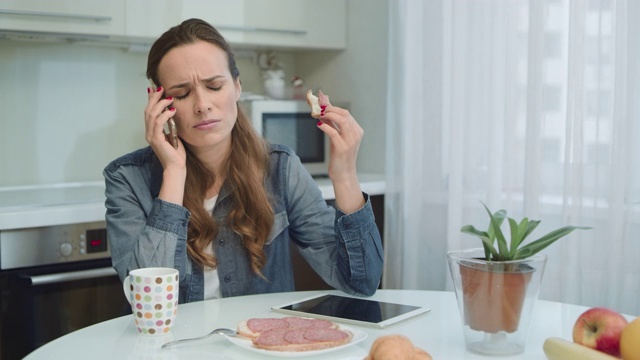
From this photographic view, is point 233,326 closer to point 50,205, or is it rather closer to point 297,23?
point 50,205

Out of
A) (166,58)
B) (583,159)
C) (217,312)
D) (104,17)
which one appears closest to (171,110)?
(166,58)

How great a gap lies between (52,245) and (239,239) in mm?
752

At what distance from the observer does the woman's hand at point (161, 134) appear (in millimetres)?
1744

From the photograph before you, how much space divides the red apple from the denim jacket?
59cm


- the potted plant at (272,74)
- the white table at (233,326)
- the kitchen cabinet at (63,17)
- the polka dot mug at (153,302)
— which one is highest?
the kitchen cabinet at (63,17)

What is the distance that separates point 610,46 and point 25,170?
6.08 ft

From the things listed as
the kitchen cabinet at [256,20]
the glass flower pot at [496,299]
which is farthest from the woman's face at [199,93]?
the kitchen cabinet at [256,20]

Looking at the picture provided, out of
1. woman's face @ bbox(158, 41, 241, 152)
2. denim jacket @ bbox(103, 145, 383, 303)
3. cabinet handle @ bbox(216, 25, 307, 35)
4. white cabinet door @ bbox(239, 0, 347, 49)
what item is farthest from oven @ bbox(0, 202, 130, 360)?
white cabinet door @ bbox(239, 0, 347, 49)

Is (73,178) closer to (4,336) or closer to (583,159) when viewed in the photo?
(4,336)

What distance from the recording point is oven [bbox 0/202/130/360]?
2.23 metres

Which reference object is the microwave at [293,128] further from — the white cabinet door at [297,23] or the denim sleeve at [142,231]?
the denim sleeve at [142,231]

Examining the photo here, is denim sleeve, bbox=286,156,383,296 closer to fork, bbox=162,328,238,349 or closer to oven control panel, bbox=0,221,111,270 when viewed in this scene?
fork, bbox=162,328,238,349

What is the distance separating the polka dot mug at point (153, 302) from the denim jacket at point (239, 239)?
294mm

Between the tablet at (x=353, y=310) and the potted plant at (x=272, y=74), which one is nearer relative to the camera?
the tablet at (x=353, y=310)
